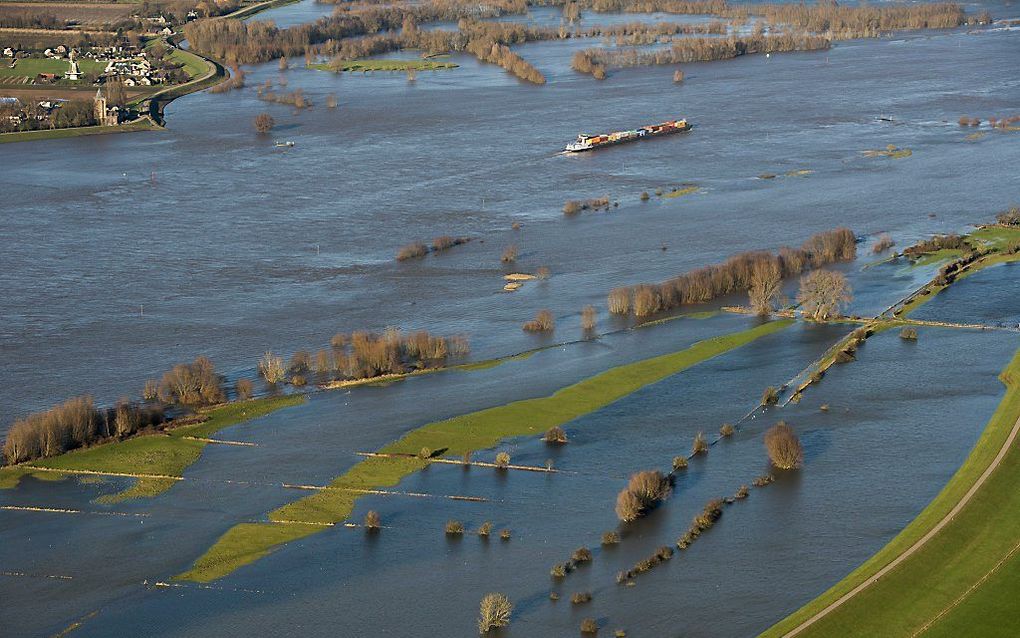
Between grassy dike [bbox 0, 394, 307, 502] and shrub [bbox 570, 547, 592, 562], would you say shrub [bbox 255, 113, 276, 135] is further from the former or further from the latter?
shrub [bbox 570, 547, 592, 562]

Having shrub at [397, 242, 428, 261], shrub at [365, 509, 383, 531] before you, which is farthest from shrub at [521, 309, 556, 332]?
shrub at [365, 509, 383, 531]

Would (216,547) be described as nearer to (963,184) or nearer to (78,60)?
(963,184)

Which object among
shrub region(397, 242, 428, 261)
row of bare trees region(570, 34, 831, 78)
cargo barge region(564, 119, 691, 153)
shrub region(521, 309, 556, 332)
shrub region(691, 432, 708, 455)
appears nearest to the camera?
shrub region(691, 432, 708, 455)

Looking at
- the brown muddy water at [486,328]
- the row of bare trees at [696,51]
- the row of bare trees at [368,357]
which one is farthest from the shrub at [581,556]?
the row of bare trees at [696,51]

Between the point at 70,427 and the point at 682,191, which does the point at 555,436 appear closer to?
the point at 70,427

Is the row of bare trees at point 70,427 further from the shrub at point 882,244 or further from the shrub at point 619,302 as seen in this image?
the shrub at point 882,244

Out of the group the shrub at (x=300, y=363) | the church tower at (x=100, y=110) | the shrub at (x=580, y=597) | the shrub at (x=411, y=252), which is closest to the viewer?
the shrub at (x=580, y=597)
